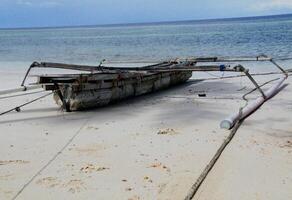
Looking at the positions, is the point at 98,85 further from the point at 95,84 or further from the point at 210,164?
the point at 210,164

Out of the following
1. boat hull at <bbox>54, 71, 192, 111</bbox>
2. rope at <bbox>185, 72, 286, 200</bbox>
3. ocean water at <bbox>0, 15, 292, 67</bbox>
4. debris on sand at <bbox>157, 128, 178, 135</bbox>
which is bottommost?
ocean water at <bbox>0, 15, 292, 67</bbox>

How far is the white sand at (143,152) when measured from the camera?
4738 mm

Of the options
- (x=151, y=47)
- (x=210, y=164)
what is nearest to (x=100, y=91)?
(x=210, y=164)

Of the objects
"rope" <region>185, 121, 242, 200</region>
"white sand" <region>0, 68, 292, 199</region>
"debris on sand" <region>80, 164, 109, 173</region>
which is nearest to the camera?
"rope" <region>185, 121, 242, 200</region>

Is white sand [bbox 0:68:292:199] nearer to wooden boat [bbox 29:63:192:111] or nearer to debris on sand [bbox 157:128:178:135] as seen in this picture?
debris on sand [bbox 157:128:178:135]

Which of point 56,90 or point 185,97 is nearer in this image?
point 56,90

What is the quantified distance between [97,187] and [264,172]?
1.84 m

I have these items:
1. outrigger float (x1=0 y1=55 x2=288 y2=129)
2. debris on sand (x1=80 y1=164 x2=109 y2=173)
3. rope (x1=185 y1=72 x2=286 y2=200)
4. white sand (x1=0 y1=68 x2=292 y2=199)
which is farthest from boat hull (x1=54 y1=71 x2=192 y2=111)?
debris on sand (x1=80 y1=164 x2=109 y2=173)

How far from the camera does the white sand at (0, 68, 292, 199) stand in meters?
4.74

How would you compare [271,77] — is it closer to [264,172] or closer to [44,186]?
[264,172]

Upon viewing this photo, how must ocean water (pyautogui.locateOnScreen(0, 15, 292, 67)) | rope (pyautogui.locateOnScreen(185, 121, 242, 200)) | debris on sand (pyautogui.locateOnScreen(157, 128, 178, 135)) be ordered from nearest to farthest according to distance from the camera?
rope (pyautogui.locateOnScreen(185, 121, 242, 200)), debris on sand (pyautogui.locateOnScreen(157, 128, 178, 135)), ocean water (pyautogui.locateOnScreen(0, 15, 292, 67))

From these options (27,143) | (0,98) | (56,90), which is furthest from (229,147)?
(0,98)

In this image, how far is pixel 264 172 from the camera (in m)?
5.13

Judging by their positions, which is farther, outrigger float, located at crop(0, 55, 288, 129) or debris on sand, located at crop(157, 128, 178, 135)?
outrigger float, located at crop(0, 55, 288, 129)
